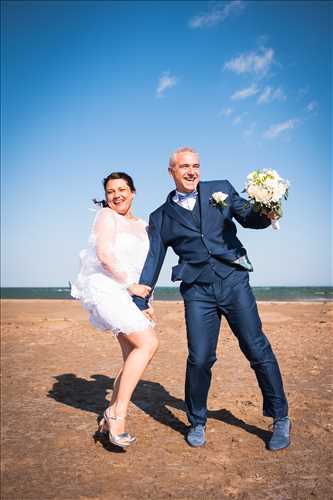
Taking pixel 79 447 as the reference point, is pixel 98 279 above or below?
above

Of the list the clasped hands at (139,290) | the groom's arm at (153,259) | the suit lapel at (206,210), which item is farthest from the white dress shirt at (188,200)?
the clasped hands at (139,290)

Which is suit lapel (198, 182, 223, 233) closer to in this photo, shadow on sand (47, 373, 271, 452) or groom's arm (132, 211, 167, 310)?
groom's arm (132, 211, 167, 310)

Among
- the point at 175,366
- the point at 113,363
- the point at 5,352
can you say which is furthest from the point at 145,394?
the point at 5,352

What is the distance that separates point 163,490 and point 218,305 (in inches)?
68.6

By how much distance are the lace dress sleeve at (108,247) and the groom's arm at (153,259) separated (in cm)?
22

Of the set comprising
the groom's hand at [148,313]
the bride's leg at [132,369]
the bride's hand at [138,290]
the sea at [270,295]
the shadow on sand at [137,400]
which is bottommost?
the sea at [270,295]

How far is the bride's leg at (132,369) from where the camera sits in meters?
4.18

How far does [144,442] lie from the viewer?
4.57 meters

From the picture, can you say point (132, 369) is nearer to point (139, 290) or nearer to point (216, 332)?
point (139, 290)

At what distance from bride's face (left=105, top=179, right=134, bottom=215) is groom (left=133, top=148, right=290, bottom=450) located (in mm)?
504

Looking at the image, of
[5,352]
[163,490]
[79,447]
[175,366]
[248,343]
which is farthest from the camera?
[5,352]

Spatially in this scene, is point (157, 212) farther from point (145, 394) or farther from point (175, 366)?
point (175, 366)

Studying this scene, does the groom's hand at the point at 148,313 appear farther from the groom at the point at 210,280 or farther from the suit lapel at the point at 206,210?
the suit lapel at the point at 206,210

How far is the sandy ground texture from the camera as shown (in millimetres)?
3580
